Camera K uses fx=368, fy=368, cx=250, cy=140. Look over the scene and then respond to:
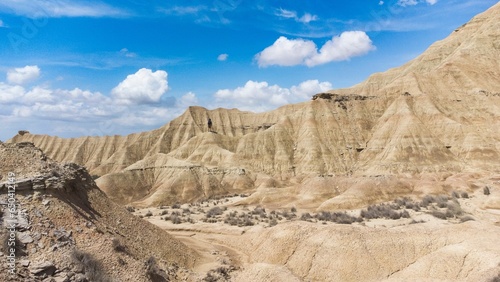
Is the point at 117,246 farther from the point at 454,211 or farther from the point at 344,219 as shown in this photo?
the point at 454,211

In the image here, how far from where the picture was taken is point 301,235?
59.4 feet

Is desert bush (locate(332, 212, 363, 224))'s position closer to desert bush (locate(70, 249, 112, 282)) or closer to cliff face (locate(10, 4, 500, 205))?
desert bush (locate(70, 249, 112, 282))

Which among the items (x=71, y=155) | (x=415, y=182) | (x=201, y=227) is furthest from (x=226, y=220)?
(x=71, y=155)

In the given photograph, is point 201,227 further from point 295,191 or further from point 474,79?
point 474,79

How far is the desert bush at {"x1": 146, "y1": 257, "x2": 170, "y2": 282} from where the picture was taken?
13.8 m

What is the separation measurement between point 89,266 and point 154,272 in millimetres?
2606

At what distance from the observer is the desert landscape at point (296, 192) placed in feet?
45.3

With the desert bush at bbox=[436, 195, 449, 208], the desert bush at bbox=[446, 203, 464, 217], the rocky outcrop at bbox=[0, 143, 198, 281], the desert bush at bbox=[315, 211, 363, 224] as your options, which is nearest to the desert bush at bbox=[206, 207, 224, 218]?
the desert bush at bbox=[315, 211, 363, 224]

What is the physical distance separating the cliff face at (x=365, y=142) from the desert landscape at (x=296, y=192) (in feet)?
1.02

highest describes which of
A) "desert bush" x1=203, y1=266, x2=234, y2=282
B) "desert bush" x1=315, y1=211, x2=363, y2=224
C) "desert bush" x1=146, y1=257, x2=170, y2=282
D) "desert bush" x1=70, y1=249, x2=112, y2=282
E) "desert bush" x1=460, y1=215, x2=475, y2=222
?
"desert bush" x1=70, y1=249, x2=112, y2=282

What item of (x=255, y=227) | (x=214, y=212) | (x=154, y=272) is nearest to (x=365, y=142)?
(x=214, y=212)

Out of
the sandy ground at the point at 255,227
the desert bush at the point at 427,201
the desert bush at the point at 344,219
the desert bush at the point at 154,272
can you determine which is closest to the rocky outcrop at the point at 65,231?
the desert bush at the point at 154,272

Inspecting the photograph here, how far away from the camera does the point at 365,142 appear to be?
77312mm

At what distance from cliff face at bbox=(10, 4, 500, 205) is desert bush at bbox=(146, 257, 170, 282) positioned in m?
43.5
